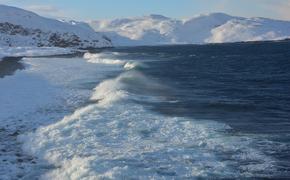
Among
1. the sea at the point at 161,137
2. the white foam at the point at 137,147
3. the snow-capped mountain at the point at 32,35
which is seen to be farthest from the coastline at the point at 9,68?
the snow-capped mountain at the point at 32,35

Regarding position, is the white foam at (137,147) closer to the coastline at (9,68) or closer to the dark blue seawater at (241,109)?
the dark blue seawater at (241,109)

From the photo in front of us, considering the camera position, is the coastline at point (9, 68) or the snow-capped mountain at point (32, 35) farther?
the snow-capped mountain at point (32, 35)

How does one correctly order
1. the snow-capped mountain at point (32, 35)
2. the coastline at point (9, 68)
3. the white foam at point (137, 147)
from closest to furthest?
1. the white foam at point (137, 147)
2. the coastline at point (9, 68)
3. the snow-capped mountain at point (32, 35)

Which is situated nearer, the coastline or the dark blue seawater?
the dark blue seawater

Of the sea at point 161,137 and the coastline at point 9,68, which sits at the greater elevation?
the sea at point 161,137

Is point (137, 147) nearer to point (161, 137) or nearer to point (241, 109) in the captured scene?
point (161, 137)

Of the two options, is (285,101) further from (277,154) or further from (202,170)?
(202,170)

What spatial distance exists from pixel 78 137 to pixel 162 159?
15.5ft

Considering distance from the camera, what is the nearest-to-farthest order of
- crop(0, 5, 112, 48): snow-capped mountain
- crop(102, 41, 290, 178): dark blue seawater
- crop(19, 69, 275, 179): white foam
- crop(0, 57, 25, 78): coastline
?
crop(19, 69, 275, 179): white foam → crop(102, 41, 290, 178): dark blue seawater → crop(0, 57, 25, 78): coastline → crop(0, 5, 112, 48): snow-capped mountain

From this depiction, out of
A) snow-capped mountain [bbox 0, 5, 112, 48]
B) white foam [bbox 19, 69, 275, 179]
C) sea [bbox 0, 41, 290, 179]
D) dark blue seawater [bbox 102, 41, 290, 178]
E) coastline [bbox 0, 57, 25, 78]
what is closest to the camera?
white foam [bbox 19, 69, 275, 179]

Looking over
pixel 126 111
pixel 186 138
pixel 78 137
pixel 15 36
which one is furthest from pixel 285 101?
pixel 15 36

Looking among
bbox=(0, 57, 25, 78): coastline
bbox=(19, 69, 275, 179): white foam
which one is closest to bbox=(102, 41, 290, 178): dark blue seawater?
bbox=(19, 69, 275, 179): white foam

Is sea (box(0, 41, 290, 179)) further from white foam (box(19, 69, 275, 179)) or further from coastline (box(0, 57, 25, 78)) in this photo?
coastline (box(0, 57, 25, 78))

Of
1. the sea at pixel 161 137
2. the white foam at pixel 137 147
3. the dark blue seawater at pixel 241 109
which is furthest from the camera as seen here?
the dark blue seawater at pixel 241 109
